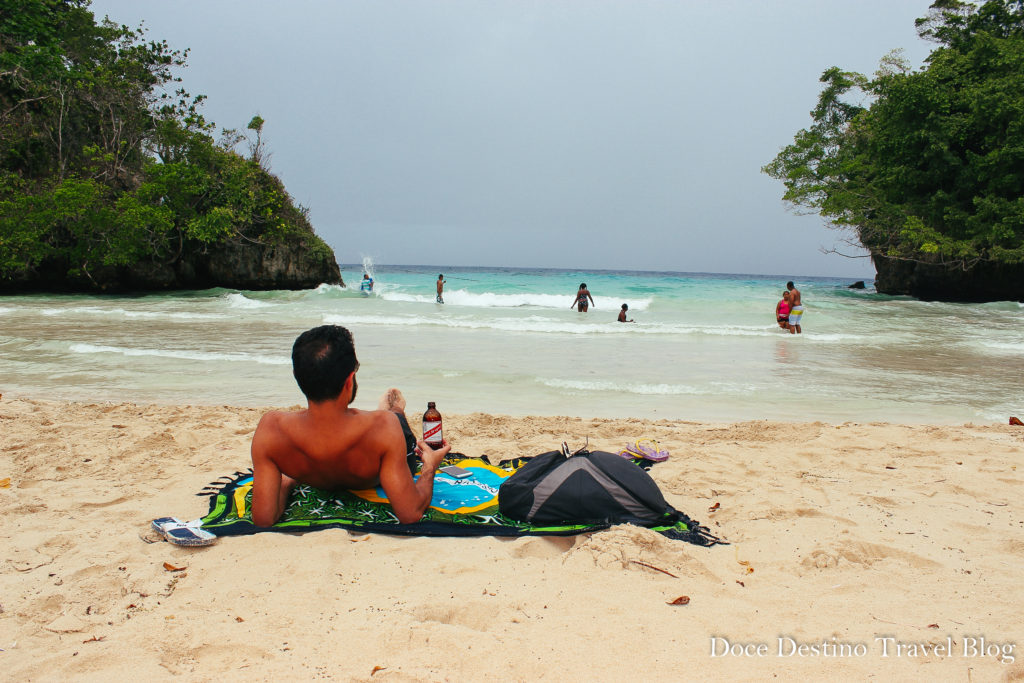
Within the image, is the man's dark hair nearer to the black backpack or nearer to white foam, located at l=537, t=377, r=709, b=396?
the black backpack

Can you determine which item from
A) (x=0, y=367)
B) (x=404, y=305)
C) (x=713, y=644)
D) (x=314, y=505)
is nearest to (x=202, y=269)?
(x=404, y=305)

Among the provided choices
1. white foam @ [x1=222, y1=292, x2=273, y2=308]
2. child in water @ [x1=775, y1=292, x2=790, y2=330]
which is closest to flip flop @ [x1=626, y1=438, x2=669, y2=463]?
child in water @ [x1=775, y1=292, x2=790, y2=330]

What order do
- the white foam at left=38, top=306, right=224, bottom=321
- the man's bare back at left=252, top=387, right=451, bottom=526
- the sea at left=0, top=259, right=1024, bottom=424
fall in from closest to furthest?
the man's bare back at left=252, top=387, right=451, bottom=526 < the sea at left=0, top=259, right=1024, bottom=424 < the white foam at left=38, top=306, right=224, bottom=321

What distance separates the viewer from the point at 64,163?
69.8 feet

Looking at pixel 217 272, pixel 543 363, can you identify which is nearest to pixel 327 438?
pixel 543 363

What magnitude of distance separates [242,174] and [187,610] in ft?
81.5

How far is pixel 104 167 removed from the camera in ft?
72.3

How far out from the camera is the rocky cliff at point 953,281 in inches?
974

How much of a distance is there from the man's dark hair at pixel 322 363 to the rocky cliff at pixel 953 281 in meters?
30.1

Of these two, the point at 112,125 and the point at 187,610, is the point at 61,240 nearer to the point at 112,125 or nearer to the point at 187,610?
the point at 112,125

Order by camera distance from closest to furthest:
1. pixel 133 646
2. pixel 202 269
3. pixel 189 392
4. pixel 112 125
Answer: pixel 133 646 < pixel 189 392 < pixel 112 125 < pixel 202 269

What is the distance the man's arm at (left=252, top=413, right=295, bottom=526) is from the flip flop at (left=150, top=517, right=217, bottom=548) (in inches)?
9.3

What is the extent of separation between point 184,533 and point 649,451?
317 centimetres

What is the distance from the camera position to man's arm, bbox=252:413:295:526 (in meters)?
2.90
